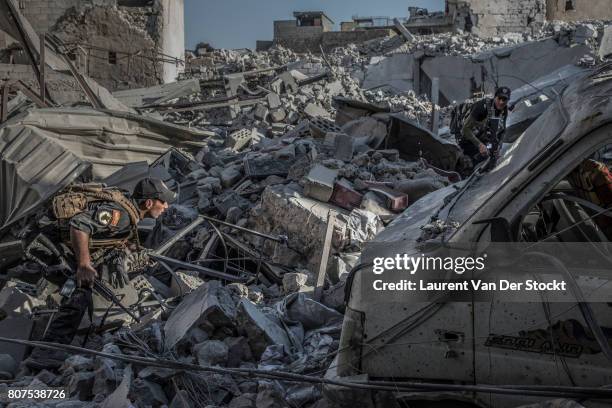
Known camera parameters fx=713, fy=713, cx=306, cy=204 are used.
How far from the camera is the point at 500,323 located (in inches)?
109

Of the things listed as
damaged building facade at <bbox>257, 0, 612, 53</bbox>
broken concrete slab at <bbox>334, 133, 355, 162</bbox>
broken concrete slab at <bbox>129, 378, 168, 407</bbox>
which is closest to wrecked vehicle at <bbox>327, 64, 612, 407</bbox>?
broken concrete slab at <bbox>129, 378, 168, 407</bbox>

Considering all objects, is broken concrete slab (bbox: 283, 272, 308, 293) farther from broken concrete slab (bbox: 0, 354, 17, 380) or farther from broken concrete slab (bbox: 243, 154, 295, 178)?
broken concrete slab (bbox: 243, 154, 295, 178)

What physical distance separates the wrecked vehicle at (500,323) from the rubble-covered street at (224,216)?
0.02 m

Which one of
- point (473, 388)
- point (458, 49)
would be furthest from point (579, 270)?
point (458, 49)

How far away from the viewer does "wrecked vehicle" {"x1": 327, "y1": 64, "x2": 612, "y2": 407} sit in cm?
265

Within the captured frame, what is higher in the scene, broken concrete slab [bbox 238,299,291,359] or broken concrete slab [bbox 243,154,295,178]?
broken concrete slab [bbox 243,154,295,178]

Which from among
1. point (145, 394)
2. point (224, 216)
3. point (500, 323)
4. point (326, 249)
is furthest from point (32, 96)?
point (500, 323)

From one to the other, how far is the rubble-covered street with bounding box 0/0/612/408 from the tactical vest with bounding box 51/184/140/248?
0.10 m

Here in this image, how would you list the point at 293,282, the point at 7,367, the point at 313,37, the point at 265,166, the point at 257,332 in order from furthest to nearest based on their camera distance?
the point at 313,37 < the point at 265,166 < the point at 293,282 < the point at 7,367 < the point at 257,332

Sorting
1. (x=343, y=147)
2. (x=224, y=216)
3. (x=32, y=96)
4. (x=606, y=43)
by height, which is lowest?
(x=224, y=216)

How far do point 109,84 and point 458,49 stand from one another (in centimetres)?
957

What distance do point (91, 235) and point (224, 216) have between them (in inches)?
115

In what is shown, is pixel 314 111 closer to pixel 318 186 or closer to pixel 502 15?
pixel 318 186

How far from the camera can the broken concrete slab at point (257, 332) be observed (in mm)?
4688
